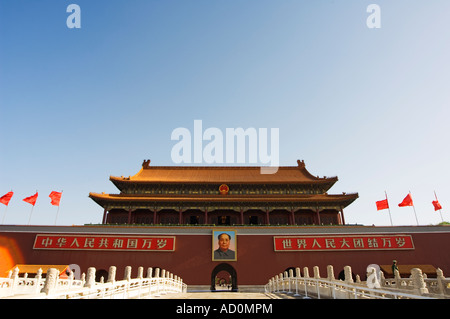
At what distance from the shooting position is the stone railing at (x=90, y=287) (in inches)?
257

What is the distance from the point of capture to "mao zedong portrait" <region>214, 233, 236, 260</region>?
21.4m

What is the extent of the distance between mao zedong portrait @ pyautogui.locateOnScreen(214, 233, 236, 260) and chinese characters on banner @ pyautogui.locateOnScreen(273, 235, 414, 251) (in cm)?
339

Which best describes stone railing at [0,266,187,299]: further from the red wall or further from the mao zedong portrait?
the mao zedong portrait

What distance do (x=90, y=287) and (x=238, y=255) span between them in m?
15.0

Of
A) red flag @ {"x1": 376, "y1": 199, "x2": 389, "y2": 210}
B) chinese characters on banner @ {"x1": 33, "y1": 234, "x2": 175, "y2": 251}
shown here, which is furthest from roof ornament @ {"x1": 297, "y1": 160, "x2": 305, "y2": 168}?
chinese characters on banner @ {"x1": 33, "y1": 234, "x2": 175, "y2": 251}

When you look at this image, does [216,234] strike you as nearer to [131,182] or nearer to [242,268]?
[242,268]

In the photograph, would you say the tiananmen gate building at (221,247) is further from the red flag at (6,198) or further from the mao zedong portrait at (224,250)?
the red flag at (6,198)

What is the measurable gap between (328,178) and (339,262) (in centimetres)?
854

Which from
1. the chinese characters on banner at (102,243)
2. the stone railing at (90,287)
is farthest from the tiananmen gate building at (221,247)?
the stone railing at (90,287)

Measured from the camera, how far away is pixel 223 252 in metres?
21.5

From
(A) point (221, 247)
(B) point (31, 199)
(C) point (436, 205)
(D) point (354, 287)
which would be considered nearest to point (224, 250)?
(A) point (221, 247)

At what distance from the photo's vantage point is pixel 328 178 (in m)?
27.5

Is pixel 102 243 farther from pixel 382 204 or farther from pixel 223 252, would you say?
pixel 382 204
